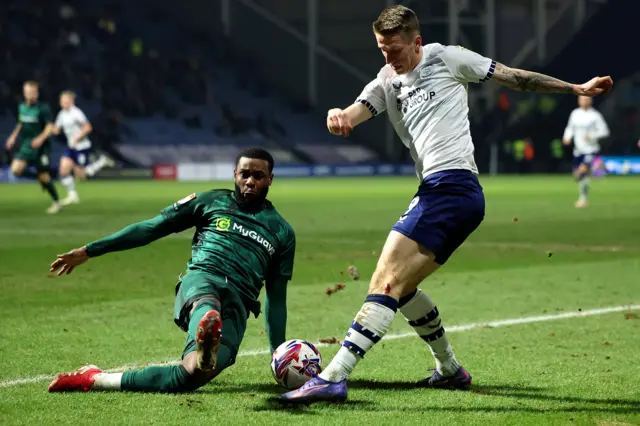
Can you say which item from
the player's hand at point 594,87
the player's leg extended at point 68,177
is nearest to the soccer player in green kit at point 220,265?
the player's hand at point 594,87

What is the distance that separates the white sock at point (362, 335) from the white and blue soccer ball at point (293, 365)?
1.08 ft

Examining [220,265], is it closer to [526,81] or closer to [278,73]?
[526,81]

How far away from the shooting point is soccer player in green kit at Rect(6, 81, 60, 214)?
22531 mm

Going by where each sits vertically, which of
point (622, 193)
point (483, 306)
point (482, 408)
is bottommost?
point (622, 193)

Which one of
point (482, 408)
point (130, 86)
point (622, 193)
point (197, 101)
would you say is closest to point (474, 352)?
point (482, 408)

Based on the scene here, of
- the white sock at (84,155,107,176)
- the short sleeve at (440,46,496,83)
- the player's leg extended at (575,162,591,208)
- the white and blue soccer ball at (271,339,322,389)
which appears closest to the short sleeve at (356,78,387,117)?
the short sleeve at (440,46,496,83)

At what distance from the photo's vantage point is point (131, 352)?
7.60m

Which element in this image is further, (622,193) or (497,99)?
(497,99)

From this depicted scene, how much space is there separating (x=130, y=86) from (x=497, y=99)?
47.2ft

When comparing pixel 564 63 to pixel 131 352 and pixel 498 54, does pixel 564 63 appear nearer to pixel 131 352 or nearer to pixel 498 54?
pixel 498 54

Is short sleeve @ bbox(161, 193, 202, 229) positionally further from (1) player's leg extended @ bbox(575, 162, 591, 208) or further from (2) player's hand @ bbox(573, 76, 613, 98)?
(1) player's leg extended @ bbox(575, 162, 591, 208)

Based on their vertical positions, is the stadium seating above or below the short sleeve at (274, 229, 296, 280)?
below

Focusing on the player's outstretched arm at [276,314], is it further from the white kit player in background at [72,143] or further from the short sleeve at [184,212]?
the white kit player in background at [72,143]

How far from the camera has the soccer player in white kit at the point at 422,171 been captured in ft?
19.6
